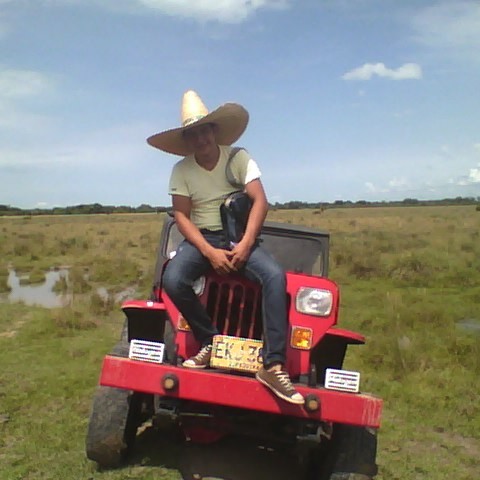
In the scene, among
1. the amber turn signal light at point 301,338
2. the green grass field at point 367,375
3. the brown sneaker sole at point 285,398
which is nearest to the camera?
the brown sneaker sole at point 285,398

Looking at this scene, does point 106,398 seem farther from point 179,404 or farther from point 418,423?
point 418,423

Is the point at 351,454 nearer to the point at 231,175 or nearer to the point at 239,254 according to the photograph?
the point at 239,254

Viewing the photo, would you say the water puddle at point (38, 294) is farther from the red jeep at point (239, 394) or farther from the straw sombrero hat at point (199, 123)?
the straw sombrero hat at point (199, 123)

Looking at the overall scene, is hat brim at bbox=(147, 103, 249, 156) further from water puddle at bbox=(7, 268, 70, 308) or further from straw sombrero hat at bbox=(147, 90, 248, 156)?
water puddle at bbox=(7, 268, 70, 308)

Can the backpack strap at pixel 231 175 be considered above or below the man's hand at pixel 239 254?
above

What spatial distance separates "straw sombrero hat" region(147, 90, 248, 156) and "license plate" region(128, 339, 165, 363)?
1399 mm

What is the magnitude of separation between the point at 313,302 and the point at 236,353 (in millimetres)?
636

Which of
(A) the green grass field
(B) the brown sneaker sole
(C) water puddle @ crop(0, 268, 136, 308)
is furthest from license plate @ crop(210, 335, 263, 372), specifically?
(C) water puddle @ crop(0, 268, 136, 308)

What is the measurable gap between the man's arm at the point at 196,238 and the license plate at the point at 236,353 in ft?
1.43

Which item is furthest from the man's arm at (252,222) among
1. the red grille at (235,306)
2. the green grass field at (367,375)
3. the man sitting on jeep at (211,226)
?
the green grass field at (367,375)

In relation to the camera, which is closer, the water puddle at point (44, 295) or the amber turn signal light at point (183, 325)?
the amber turn signal light at point (183, 325)

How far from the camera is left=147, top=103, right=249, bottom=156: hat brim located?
4116mm

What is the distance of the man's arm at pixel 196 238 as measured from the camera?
13.0 ft

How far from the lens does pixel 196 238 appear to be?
4.05m
